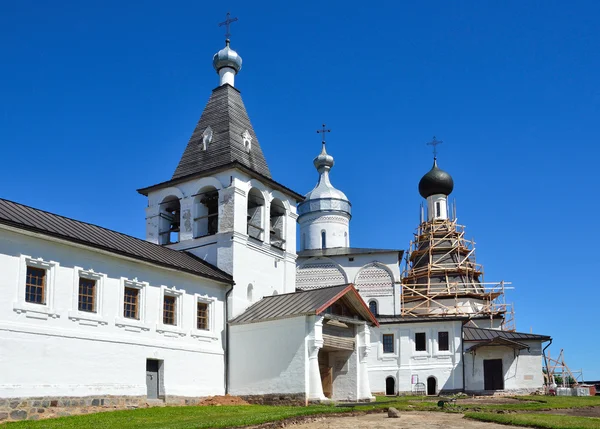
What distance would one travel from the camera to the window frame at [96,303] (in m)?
18.0

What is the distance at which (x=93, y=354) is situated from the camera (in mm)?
18344

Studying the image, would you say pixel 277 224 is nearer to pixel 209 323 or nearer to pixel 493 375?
pixel 209 323

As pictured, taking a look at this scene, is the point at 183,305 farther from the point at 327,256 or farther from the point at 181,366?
the point at 327,256

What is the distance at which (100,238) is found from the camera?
1984cm

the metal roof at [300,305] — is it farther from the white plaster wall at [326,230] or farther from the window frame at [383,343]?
the white plaster wall at [326,230]

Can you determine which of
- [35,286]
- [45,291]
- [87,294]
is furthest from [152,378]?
[35,286]

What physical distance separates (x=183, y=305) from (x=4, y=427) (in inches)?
314

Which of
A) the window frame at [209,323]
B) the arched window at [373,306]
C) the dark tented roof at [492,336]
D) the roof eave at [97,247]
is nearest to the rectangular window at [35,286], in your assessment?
the roof eave at [97,247]

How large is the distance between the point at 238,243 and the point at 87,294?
6863 mm

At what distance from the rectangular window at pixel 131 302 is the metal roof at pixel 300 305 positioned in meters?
4.24

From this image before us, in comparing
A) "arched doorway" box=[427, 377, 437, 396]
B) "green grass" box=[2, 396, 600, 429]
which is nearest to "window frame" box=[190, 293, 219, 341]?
"green grass" box=[2, 396, 600, 429]

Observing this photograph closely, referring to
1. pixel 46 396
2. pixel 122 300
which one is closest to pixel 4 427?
pixel 46 396

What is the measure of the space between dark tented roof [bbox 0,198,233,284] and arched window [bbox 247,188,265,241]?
256 centimetres

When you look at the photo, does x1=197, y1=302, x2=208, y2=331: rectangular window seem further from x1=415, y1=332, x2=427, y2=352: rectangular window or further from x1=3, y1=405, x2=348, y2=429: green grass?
x1=415, y1=332, x2=427, y2=352: rectangular window
